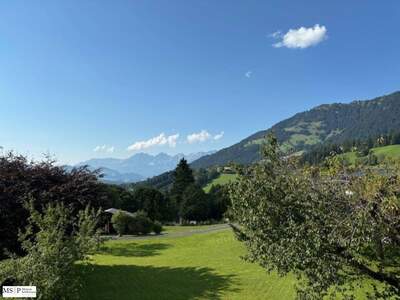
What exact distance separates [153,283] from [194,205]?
72311 millimetres

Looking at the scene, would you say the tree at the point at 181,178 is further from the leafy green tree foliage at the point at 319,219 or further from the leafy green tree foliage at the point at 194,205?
the leafy green tree foliage at the point at 319,219

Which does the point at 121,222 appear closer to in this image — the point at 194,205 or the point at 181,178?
the point at 194,205

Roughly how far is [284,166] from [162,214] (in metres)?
86.3

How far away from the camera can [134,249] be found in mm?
40562

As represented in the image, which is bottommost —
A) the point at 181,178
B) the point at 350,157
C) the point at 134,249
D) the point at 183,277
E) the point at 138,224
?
the point at 183,277

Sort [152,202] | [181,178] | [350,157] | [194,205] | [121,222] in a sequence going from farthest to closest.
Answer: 1. [181,178]
2. [194,205]
3. [152,202]
4. [121,222]
5. [350,157]

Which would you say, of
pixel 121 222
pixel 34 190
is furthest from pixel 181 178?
pixel 34 190

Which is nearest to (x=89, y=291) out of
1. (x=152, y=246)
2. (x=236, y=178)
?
(x=236, y=178)

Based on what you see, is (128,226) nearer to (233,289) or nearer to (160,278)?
(160,278)

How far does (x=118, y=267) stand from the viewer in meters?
29.8

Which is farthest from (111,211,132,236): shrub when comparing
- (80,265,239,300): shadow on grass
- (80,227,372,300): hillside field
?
(80,265,239,300): shadow on grass

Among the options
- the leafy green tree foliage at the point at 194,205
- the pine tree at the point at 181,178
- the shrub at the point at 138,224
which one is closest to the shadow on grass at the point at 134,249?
the shrub at the point at 138,224

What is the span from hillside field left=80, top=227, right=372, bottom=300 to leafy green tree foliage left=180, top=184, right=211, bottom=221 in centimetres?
5768

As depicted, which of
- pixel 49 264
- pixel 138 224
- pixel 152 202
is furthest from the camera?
pixel 152 202
